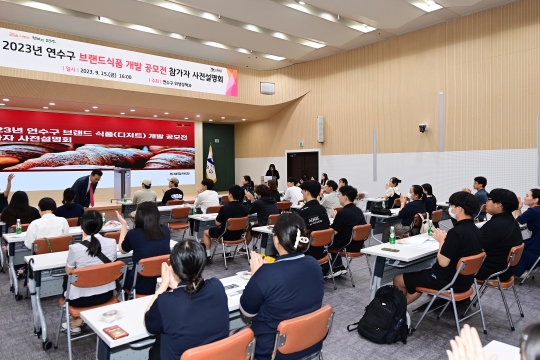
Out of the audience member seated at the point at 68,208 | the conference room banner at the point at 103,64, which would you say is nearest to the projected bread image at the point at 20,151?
the conference room banner at the point at 103,64

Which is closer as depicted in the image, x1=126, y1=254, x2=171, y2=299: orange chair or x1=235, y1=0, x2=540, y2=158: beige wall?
x1=126, y1=254, x2=171, y2=299: orange chair

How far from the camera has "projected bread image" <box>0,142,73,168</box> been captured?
11188mm

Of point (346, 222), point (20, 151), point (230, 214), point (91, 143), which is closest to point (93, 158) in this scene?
point (91, 143)

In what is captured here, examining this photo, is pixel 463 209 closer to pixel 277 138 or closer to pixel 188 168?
pixel 277 138

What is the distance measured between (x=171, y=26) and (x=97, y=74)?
2.23 meters

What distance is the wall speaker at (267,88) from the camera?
44.1 ft

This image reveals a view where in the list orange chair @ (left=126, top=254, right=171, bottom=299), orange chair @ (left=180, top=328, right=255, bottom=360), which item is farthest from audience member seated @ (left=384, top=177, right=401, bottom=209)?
orange chair @ (left=180, top=328, right=255, bottom=360)

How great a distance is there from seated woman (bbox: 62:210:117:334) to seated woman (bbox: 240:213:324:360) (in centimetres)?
155

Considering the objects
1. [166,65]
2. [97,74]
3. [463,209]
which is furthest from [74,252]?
[166,65]

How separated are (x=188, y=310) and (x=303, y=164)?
1225 centimetres

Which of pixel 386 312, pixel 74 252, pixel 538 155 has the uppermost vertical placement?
pixel 538 155

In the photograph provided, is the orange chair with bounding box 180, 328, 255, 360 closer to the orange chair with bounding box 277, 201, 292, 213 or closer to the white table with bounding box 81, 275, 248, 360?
the white table with bounding box 81, 275, 248, 360

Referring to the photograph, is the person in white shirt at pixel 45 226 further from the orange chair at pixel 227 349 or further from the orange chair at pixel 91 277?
the orange chair at pixel 227 349

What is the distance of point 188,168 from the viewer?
49.6 ft
